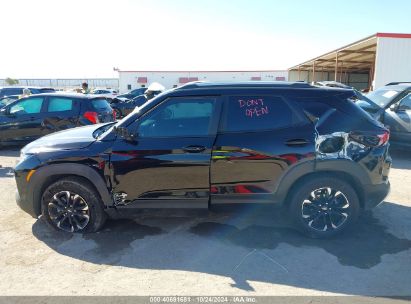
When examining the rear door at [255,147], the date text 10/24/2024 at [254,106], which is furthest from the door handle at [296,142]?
the date text 10/24/2024 at [254,106]

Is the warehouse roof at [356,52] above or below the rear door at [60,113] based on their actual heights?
above

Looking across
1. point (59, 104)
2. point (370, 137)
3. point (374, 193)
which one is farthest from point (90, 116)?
point (374, 193)

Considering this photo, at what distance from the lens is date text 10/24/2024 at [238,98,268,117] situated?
3693 millimetres

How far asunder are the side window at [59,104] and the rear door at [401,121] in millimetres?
7573

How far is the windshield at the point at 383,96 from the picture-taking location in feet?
26.1

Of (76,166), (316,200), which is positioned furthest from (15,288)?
(316,200)

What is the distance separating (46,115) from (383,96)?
328 inches

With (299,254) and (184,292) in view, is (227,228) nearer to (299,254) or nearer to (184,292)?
(299,254)

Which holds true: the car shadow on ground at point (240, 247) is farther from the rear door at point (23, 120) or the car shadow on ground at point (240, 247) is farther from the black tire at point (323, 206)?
the rear door at point (23, 120)

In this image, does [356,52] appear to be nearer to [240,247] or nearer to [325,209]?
[325,209]

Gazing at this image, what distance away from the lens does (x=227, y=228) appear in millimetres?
4098

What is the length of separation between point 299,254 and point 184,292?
131 centimetres

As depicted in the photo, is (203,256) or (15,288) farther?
(203,256)

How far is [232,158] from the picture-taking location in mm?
3604
